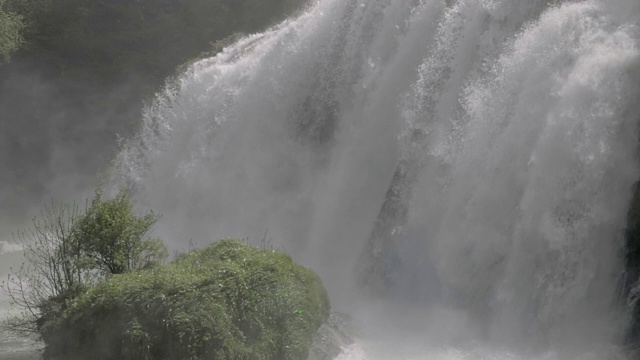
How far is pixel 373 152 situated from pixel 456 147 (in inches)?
150

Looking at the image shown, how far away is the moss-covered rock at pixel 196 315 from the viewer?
10.0 metres

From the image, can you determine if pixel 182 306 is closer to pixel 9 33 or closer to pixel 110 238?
pixel 110 238

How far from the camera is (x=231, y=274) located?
1085 centimetres

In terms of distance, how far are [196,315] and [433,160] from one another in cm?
830

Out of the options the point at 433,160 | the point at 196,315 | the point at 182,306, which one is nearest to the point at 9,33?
the point at 433,160

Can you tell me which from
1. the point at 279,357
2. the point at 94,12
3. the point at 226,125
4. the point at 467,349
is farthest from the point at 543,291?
the point at 94,12

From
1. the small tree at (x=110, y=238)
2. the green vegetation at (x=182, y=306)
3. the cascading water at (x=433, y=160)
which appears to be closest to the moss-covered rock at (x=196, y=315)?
the green vegetation at (x=182, y=306)

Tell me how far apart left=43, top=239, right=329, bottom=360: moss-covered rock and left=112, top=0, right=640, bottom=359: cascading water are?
2.73 m

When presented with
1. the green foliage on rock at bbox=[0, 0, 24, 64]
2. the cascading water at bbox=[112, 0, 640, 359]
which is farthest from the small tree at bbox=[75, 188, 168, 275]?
the green foliage on rock at bbox=[0, 0, 24, 64]

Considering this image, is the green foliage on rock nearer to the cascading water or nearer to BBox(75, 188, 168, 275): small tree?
the cascading water

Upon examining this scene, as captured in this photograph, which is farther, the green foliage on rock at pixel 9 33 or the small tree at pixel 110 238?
the green foliage on rock at pixel 9 33

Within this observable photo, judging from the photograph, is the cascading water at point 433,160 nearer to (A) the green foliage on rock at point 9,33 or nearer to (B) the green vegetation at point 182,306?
(B) the green vegetation at point 182,306

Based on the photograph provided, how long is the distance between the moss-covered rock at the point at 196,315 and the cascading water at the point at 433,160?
8.96 ft

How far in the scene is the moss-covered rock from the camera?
32.9 ft
